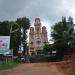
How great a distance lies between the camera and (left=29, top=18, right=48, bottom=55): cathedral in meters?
127

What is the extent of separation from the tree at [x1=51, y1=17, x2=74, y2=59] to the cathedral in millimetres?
60834

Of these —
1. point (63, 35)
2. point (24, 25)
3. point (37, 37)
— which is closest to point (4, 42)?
point (63, 35)

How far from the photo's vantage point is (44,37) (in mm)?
130250

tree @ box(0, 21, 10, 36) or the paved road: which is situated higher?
tree @ box(0, 21, 10, 36)

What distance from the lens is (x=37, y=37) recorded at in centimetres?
13025

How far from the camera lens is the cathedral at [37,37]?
12706 cm

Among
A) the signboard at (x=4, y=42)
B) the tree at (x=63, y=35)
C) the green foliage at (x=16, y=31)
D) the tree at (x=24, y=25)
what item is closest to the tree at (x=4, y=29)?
the green foliage at (x=16, y=31)

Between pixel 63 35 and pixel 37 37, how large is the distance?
6924 centimetres

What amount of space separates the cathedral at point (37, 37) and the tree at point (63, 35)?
60834mm

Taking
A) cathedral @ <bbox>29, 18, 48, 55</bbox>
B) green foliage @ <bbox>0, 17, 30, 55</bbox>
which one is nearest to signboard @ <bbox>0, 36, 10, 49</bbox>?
green foliage @ <bbox>0, 17, 30, 55</bbox>

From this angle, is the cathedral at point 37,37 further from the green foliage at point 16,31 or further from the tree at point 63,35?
the tree at point 63,35

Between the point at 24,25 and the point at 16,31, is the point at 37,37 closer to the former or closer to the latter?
the point at 24,25

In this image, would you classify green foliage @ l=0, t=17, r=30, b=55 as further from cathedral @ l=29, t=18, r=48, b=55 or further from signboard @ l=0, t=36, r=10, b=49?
cathedral @ l=29, t=18, r=48, b=55

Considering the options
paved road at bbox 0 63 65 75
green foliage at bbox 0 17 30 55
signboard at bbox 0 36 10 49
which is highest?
green foliage at bbox 0 17 30 55
